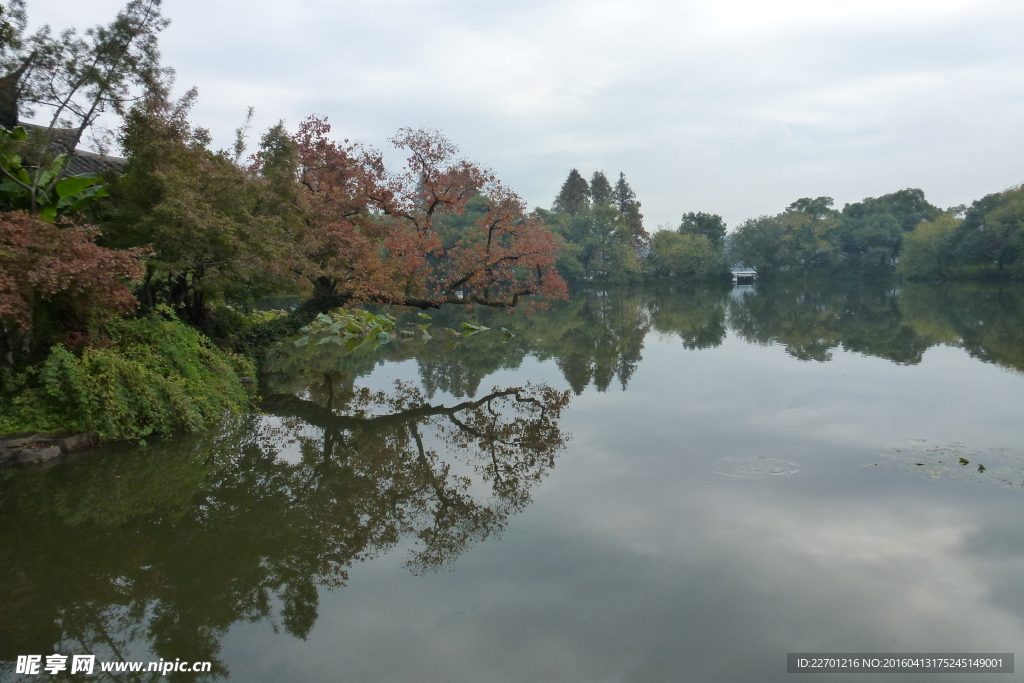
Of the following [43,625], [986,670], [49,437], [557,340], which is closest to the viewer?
[986,670]

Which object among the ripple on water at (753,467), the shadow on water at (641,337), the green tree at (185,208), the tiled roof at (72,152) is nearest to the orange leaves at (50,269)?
the green tree at (185,208)

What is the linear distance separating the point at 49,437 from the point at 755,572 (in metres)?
Answer: 7.61

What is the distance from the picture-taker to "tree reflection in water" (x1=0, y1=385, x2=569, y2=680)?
4.43m

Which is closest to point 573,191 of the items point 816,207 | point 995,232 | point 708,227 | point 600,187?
point 600,187

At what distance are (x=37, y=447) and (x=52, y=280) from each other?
6.24 feet

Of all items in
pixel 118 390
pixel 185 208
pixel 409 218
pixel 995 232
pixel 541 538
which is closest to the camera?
pixel 541 538

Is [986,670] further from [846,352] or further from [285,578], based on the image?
[846,352]

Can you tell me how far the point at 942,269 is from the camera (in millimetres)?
49656

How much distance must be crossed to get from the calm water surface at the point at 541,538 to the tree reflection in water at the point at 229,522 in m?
0.03

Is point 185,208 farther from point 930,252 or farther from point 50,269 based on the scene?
point 930,252

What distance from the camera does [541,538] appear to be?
223 inches

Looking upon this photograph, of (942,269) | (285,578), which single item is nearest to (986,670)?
(285,578)

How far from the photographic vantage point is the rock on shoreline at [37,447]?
750 cm

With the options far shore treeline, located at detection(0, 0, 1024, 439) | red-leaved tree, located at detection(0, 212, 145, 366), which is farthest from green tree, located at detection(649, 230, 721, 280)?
red-leaved tree, located at detection(0, 212, 145, 366)
